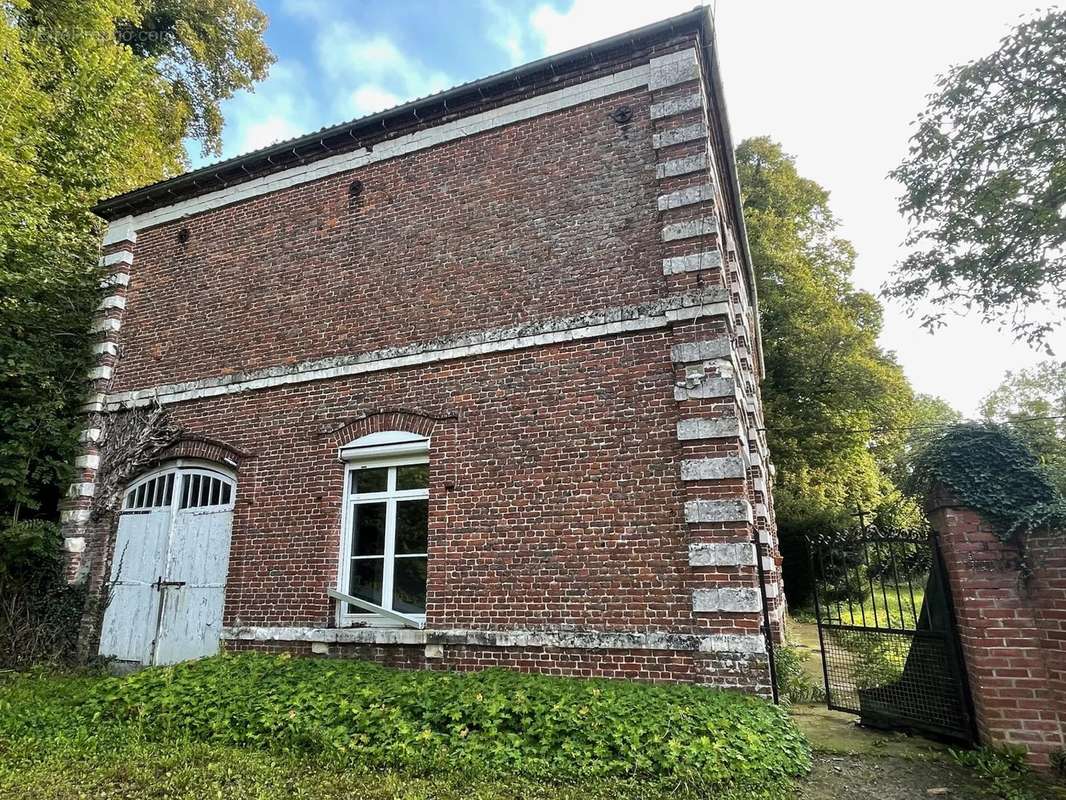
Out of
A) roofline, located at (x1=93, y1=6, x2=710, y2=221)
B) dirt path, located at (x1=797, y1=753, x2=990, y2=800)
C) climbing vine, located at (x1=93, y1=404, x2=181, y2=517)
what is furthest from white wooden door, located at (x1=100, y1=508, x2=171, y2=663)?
dirt path, located at (x1=797, y1=753, x2=990, y2=800)

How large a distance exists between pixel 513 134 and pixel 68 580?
9.61 metres

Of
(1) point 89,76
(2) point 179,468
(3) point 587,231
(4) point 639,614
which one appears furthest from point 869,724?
(1) point 89,76

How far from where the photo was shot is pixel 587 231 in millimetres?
7656

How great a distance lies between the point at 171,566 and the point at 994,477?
404 inches

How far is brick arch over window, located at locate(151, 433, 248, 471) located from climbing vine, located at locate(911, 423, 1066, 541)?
8655mm

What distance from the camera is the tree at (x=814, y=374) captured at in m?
20.4

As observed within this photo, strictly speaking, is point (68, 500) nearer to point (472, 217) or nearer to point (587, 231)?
point (472, 217)

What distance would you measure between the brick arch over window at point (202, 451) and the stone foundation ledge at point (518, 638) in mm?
2385

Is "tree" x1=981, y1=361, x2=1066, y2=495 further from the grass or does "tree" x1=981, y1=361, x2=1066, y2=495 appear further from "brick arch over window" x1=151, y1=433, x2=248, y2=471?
"brick arch over window" x1=151, y1=433, x2=248, y2=471

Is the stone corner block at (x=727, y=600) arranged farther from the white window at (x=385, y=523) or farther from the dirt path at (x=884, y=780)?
the white window at (x=385, y=523)

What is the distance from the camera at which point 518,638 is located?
21.9ft

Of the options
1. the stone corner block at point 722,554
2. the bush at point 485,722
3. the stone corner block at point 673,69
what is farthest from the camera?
the stone corner block at point 673,69

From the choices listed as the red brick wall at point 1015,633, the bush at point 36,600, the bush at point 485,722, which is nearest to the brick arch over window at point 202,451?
the bush at point 36,600

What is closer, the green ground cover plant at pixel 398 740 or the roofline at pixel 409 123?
the green ground cover plant at pixel 398 740
